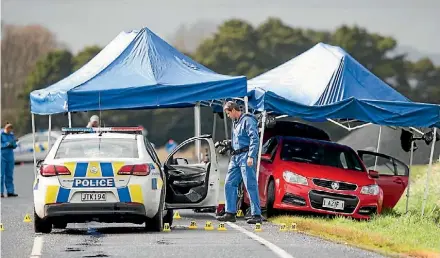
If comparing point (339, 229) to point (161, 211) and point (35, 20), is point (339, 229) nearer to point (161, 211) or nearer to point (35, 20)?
point (161, 211)

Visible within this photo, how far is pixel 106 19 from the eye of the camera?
360 ft

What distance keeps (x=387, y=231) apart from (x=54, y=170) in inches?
191

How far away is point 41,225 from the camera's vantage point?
17.8 m

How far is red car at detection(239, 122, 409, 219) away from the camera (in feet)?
69.4

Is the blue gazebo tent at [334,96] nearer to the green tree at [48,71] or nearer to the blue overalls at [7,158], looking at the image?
the blue overalls at [7,158]

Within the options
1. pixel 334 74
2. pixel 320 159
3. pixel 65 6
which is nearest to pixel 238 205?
pixel 320 159

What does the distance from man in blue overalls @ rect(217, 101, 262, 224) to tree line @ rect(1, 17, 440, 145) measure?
66.7 meters

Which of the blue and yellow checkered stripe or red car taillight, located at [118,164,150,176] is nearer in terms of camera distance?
the blue and yellow checkered stripe

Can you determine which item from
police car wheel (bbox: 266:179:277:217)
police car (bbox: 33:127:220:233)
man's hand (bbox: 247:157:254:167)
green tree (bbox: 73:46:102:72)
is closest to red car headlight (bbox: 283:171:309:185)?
police car wheel (bbox: 266:179:277:217)

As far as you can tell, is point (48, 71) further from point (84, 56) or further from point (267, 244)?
point (267, 244)

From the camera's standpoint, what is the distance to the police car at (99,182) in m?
17.5

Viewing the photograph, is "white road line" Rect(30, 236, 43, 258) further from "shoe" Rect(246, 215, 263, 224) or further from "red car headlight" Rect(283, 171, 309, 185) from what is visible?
"red car headlight" Rect(283, 171, 309, 185)

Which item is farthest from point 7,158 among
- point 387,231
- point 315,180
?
point 387,231

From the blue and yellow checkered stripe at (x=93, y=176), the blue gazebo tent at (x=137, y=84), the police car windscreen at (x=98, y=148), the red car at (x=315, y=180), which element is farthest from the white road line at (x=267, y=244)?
the blue gazebo tent at (x=137, y=84)
